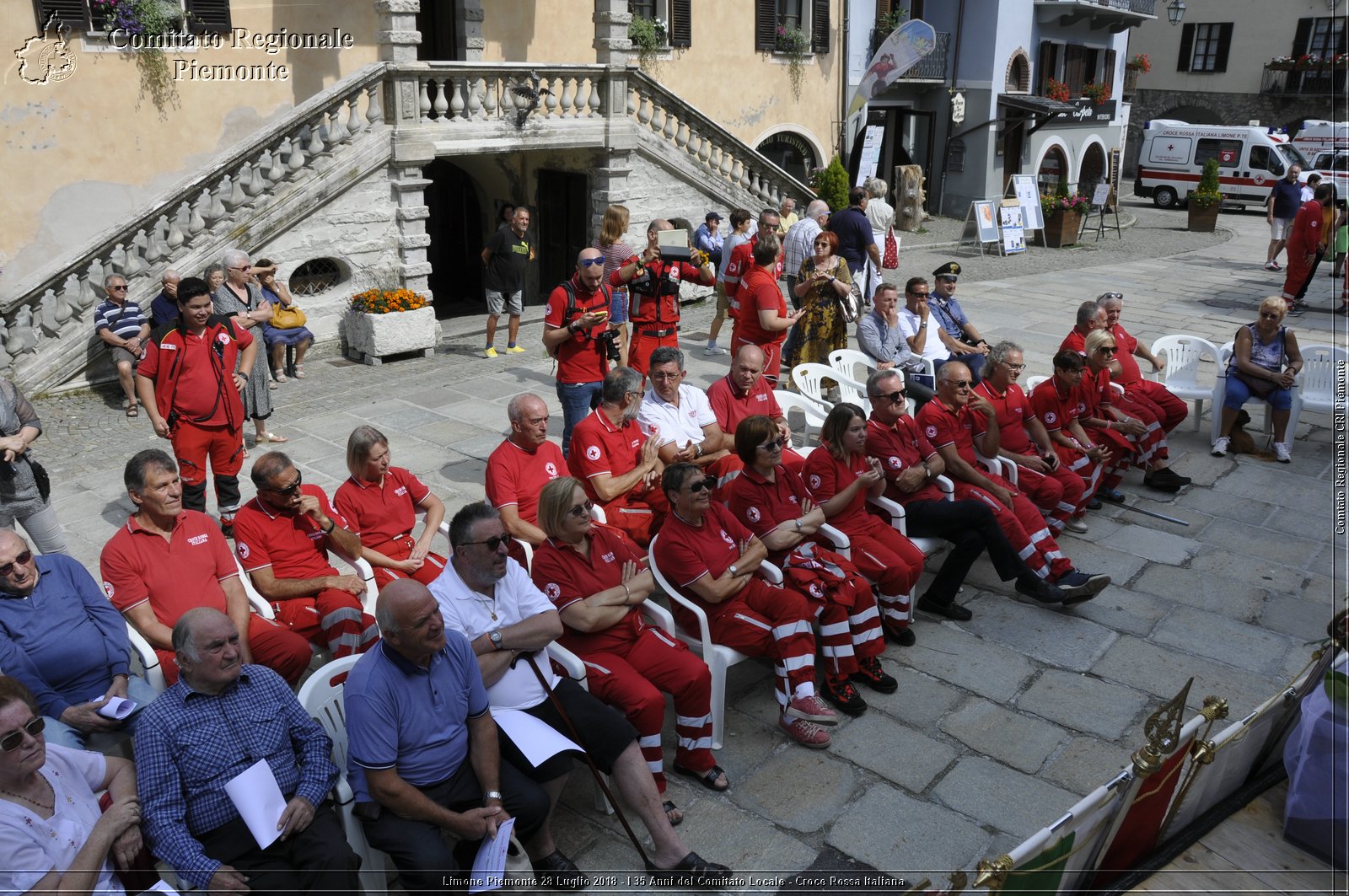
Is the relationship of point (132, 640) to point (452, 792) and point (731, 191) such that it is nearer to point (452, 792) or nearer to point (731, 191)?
point (452, 792)

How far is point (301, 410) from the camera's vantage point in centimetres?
1000

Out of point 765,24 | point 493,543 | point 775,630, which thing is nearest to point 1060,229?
point 765,24

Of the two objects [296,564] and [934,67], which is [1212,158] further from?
[296,564]

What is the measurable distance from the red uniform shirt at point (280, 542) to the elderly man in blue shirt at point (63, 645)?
67 centimetres

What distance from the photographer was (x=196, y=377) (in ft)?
21.5

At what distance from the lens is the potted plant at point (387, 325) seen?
11.7m

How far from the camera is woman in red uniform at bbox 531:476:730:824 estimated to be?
14.8 ft

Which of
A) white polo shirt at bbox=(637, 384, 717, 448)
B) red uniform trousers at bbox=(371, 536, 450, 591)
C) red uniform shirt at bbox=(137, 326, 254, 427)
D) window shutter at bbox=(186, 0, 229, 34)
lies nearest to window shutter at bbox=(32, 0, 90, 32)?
window shutter at bbox=(186, 0, 229, 34)

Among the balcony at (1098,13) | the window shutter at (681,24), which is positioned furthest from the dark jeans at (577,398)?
the balcony at (1098,13)

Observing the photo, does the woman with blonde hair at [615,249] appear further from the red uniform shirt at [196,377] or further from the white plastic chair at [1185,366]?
the white plastic chair at [1185,366]

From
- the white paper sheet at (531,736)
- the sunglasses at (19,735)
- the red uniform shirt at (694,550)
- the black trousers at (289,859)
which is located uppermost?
the sunglasses at (19,735)

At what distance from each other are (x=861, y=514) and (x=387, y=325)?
749 centimetres

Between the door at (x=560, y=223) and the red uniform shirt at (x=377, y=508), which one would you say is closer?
the red uniform shirt at (x=377, y=508)

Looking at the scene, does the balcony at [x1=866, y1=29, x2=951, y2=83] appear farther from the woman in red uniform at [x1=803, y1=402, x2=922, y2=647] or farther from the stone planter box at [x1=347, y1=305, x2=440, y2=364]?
the woman in red uniform at [x1=803, y1=402, x2=922, y2=647]
